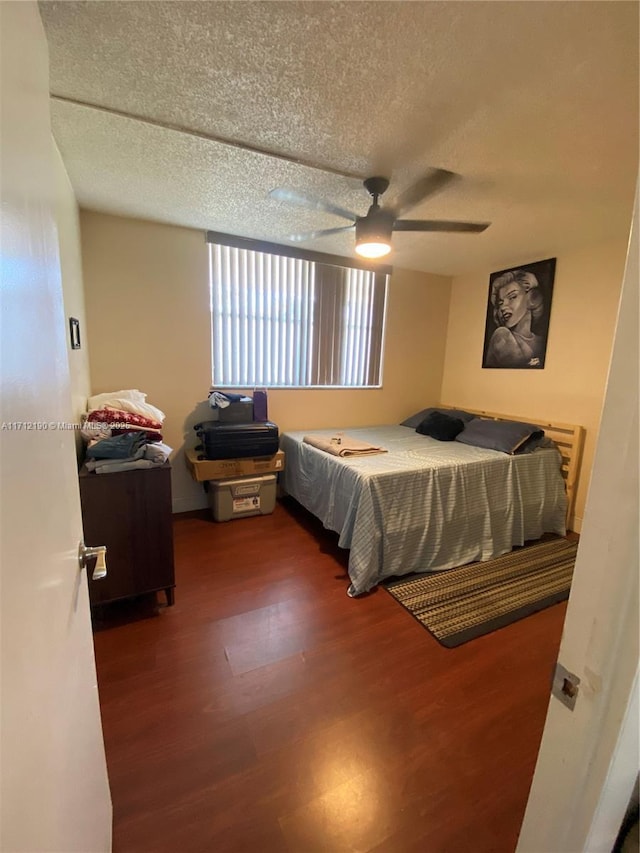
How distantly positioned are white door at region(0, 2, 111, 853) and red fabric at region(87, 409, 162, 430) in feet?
4.21

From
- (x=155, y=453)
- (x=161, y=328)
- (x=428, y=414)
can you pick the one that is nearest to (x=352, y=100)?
(x=155, y=453)

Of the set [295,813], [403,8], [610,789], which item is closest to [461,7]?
[403,8]

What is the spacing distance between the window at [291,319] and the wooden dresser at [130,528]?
1.51 metres

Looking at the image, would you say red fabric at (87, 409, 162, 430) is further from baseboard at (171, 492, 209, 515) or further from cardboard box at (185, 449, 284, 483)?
baseboard at (171, 492, 209, 515)

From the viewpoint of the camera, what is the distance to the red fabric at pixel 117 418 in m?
1.95

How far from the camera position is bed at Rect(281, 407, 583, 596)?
218 centimetres

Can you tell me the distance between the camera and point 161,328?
9.48ft

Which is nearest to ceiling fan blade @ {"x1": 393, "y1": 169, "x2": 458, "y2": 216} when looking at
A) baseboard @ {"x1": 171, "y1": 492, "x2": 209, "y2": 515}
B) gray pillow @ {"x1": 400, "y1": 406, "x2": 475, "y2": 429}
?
gray pillow @ {"x1": 400, "y1": 406, "x2": 475, "y2": 429}

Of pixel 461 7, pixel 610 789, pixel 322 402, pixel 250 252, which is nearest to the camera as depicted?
pixel 610 789

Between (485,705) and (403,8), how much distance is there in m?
2.45

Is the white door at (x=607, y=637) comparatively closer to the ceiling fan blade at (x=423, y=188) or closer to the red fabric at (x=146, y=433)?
the ceiling fan blade at (x=423, y=188)

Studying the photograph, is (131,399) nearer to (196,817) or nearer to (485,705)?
(196,817)

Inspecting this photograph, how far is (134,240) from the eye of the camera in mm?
2703

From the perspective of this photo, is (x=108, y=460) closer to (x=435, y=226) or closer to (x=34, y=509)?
(x=34, y=509)
